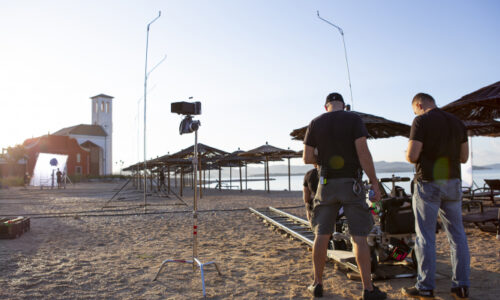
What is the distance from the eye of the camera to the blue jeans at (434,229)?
10.8 ft

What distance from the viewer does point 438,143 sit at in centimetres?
336

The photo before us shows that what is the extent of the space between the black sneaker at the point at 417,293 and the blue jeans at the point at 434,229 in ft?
0.11

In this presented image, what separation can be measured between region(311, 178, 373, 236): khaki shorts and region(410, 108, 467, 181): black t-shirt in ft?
2.04

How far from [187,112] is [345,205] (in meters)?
2.15

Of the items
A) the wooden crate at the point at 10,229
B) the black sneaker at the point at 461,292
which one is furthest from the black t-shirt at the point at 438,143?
the wooden crate at the point at 10,229

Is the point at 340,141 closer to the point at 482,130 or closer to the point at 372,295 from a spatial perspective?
the point at 372,295

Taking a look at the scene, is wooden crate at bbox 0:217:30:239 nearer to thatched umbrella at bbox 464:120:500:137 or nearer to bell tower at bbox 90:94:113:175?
thatched umbrella at bbox 464:120:500:137

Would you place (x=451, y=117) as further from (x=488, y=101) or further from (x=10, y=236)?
(x=10, y=236)

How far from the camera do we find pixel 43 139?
184 ft

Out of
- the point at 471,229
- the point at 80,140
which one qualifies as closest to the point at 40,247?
the point at 471,229

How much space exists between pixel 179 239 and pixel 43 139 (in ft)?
187

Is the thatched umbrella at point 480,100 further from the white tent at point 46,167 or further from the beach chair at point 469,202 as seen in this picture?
the white tent at point 46,167

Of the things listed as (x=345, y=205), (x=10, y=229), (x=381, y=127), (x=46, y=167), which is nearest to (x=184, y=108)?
(x=345, y=205)

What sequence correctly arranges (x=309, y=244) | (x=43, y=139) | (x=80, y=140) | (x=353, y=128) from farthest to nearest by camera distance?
(x=80, y=140)
(x=43, y=139)
(x=309, y=244)
(x=353, y=128)
